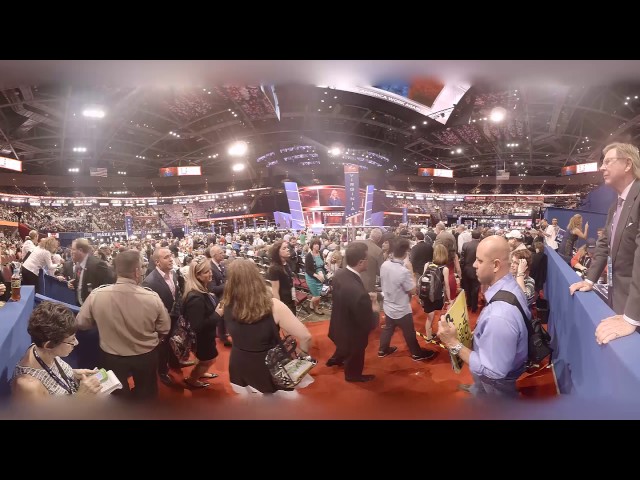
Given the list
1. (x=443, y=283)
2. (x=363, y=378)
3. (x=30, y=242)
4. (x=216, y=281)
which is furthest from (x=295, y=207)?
(x=30, y=242)

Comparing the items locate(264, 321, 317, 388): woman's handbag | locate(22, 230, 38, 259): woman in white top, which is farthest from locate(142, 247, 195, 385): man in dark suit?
locate(22, 230, 38, 259): woman in white top

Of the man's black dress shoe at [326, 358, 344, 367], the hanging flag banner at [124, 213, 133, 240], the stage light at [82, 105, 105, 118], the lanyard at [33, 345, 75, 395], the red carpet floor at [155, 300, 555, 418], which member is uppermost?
the stage light at [82, 105, 105, 118]

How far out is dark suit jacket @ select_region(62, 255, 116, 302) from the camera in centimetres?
244

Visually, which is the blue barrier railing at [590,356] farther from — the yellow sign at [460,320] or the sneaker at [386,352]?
the sneaker at [386,352]

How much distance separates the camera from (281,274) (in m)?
2.46

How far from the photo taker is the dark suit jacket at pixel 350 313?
227cm

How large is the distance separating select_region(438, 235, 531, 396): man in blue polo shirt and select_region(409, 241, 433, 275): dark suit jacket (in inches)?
18.3

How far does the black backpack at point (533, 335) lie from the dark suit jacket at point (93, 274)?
2.43 meters

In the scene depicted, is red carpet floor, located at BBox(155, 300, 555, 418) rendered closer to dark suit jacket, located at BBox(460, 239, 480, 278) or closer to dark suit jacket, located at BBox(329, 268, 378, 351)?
dark suit jacket, located at BBox(329, 268, 378, 351)

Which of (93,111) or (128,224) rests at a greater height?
(93,111)

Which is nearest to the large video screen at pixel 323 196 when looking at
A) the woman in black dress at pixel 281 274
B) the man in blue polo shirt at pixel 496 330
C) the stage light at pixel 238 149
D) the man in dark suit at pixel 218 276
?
the woman in black dress at pixel 281 274

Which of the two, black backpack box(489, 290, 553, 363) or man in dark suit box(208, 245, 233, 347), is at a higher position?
man in dark suit box(208, 245, 233, 347)

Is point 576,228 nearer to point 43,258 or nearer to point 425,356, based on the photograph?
point 425,356

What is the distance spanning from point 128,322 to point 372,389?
5.59 feet
